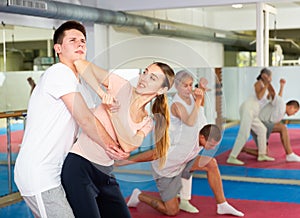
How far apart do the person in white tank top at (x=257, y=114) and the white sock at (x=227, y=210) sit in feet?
5.90

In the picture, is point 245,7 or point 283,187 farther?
point 245,7

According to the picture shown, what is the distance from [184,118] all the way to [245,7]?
3997 mm

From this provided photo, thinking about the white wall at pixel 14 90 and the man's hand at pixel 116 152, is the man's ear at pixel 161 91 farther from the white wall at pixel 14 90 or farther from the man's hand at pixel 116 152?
the white wall at pixel 14 90

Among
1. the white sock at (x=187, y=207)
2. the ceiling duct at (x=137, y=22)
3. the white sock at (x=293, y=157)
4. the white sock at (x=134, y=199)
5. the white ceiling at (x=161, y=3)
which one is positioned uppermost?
the white ceiling at (x=161, y=3)

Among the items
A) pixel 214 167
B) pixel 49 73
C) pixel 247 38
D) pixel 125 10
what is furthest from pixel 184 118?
pixel 125 10

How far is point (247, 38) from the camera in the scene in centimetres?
635

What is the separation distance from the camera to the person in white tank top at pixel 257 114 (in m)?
6.08

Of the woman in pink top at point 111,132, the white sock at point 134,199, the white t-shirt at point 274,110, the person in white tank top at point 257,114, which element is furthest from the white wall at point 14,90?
the woman in pink top at point 111,132

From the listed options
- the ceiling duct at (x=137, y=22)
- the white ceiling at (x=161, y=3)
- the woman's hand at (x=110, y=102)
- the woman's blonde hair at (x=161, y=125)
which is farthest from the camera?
the white ceiling at (x=161, y=3)

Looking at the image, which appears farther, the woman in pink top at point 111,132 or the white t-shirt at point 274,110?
the white t-shirt at point 274,110

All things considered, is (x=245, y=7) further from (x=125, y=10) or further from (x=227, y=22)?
(x=125, y=10)

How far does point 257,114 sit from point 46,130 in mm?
4360

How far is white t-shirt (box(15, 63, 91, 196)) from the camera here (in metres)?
2.22

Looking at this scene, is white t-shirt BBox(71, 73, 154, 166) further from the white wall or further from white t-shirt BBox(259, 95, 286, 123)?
white t-shirt BBox(259, 95, 286, 123)
